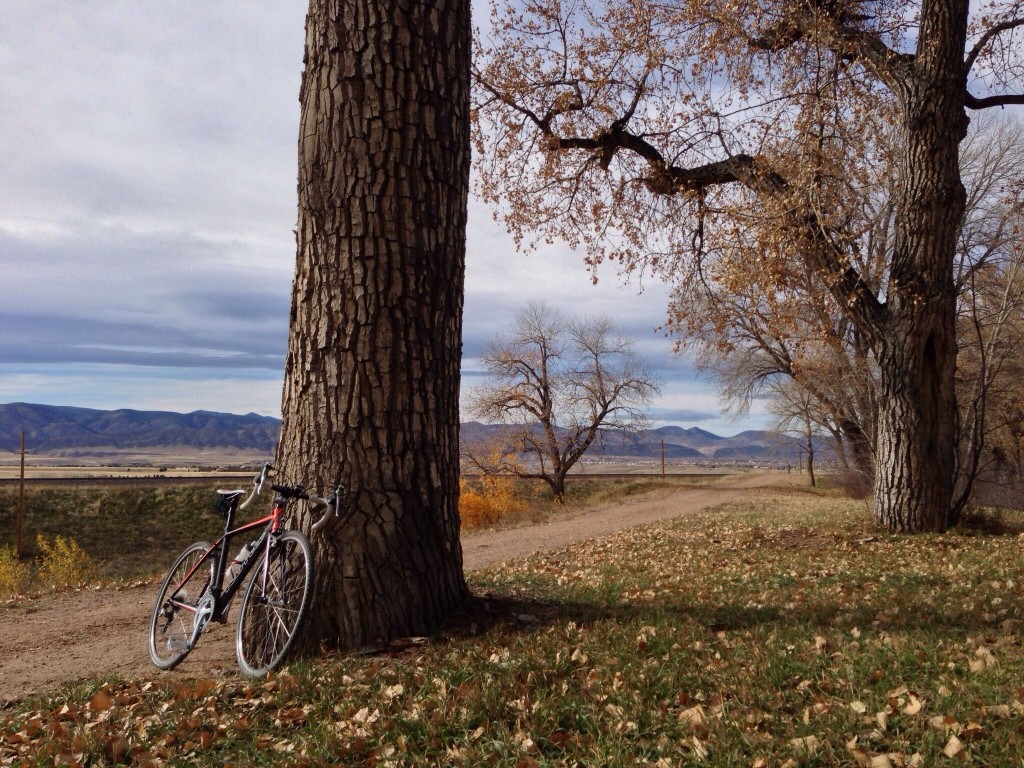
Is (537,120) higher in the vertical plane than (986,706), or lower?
higher

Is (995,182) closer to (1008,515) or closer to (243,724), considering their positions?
(1008,515)

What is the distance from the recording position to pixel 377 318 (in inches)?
210

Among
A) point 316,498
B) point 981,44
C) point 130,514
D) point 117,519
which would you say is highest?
point 981,44

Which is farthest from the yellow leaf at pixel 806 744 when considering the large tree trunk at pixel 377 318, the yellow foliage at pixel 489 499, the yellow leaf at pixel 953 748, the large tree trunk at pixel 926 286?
the yellow foliage at pixel 489 499

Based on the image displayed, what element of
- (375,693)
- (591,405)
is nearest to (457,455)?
(375,693)

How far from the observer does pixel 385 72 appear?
17.9 feet

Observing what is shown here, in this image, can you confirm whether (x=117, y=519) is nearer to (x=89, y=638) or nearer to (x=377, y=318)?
(x=89, y=638)

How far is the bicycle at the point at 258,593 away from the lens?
198 inches

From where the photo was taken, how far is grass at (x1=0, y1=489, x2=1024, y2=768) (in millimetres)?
3348

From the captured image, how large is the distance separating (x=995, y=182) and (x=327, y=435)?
24409 mm

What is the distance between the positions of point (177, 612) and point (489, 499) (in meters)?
33.1

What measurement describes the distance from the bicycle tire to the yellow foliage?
31540 millimetres

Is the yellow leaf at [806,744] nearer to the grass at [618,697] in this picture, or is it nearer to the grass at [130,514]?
the grass at [618,697]

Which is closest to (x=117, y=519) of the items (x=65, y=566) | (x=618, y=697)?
(x=65, y=566)
